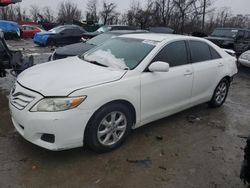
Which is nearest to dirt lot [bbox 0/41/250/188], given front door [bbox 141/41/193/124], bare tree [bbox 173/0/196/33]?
front door [bbox 141/41/193/124]

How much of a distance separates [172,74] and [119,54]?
0.90m

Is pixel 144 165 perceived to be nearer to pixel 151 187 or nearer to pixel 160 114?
pixel 151 187

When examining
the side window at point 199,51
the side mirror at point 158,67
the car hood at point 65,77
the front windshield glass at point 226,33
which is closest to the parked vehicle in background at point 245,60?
the front windshield glass at point 226,33

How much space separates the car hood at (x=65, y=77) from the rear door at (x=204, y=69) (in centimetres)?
162

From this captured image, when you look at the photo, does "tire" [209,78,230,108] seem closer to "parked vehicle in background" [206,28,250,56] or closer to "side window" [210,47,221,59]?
"side window" [210,47,221,59]

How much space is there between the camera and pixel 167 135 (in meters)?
3.92

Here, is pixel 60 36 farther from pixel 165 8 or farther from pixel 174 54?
pixel 165 8

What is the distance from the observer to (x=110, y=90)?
3051mm

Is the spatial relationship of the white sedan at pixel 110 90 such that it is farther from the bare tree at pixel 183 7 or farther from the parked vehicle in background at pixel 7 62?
the bare tree at pixel 183 7

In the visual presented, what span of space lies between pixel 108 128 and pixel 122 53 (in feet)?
4.28

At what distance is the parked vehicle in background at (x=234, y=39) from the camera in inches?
432

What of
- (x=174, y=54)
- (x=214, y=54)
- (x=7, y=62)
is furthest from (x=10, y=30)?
(x=174, y=54)

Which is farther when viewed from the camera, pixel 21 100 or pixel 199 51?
pixel 199 51

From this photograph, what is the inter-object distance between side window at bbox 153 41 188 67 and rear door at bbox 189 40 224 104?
8.4 inches
